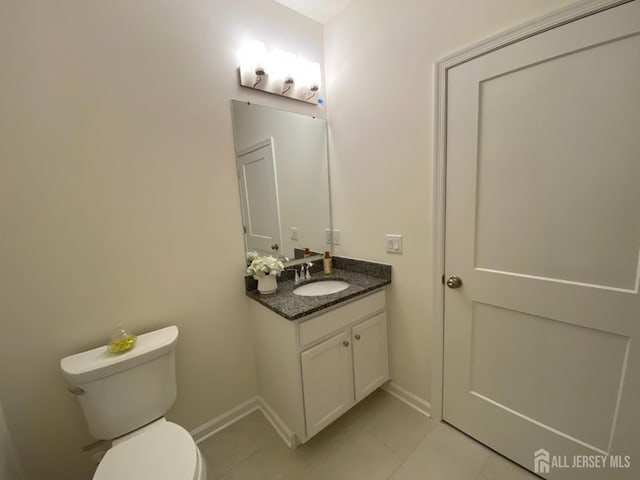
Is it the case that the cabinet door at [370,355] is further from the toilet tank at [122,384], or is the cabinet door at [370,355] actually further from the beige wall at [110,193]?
the toilet tank at [122,384]

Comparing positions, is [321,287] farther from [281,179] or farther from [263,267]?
[281,179]

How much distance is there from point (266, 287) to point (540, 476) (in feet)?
5.34

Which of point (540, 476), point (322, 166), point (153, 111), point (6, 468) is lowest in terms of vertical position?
point (540, 476)

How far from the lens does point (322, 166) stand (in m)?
1.96

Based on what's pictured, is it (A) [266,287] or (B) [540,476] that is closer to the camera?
(B) [540,476]

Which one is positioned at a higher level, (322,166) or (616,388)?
(322,166)

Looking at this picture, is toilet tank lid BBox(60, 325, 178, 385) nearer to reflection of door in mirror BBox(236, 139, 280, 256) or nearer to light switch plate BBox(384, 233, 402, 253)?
reflection of door in mirror BBox(236, 139, 280, 256)

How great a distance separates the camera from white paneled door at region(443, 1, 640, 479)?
0.94 metres

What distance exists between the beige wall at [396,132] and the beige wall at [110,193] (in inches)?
21.7

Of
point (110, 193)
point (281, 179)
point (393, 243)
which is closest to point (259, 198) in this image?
point (281, 179)

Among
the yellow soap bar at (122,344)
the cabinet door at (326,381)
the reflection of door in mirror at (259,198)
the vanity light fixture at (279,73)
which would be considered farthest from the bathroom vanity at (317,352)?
the vanity light fixture at (279,73)

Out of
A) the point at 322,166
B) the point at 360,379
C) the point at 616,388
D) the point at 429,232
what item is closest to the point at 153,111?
the point at 322,166

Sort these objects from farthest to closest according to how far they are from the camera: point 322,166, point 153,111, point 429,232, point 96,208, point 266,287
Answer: point 322,166 < point 266,287 < point 429,232 < point 153,111 < point 96,208

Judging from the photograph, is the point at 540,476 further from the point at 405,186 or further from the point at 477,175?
the point at 405,186
